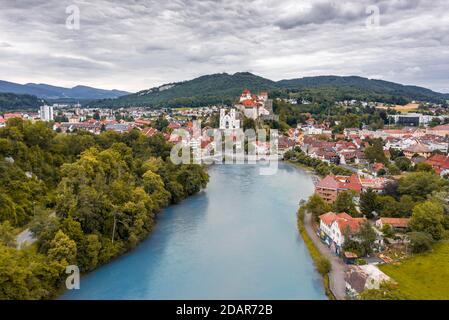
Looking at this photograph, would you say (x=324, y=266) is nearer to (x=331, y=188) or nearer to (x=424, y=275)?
(x=424, y=275)

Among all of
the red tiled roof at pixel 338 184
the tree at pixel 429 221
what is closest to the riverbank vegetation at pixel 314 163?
the red tiled roof at pixel 338 184

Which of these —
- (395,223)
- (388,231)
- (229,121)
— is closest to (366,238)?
(388,231)

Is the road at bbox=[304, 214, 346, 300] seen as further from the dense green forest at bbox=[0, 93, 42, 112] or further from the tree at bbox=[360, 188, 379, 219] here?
the dense green forest at bbox=[0, 93, 42, 112]

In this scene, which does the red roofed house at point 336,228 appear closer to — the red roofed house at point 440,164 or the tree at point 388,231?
the tree at point 388,231

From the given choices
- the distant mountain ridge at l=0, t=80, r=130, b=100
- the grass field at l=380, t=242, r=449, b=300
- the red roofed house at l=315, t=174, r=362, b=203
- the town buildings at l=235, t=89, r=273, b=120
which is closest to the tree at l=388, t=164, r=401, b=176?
the red roofed house at l=315, t=174, r=362, b=203

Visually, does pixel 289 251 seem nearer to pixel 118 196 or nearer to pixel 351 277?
pixel 351 277
